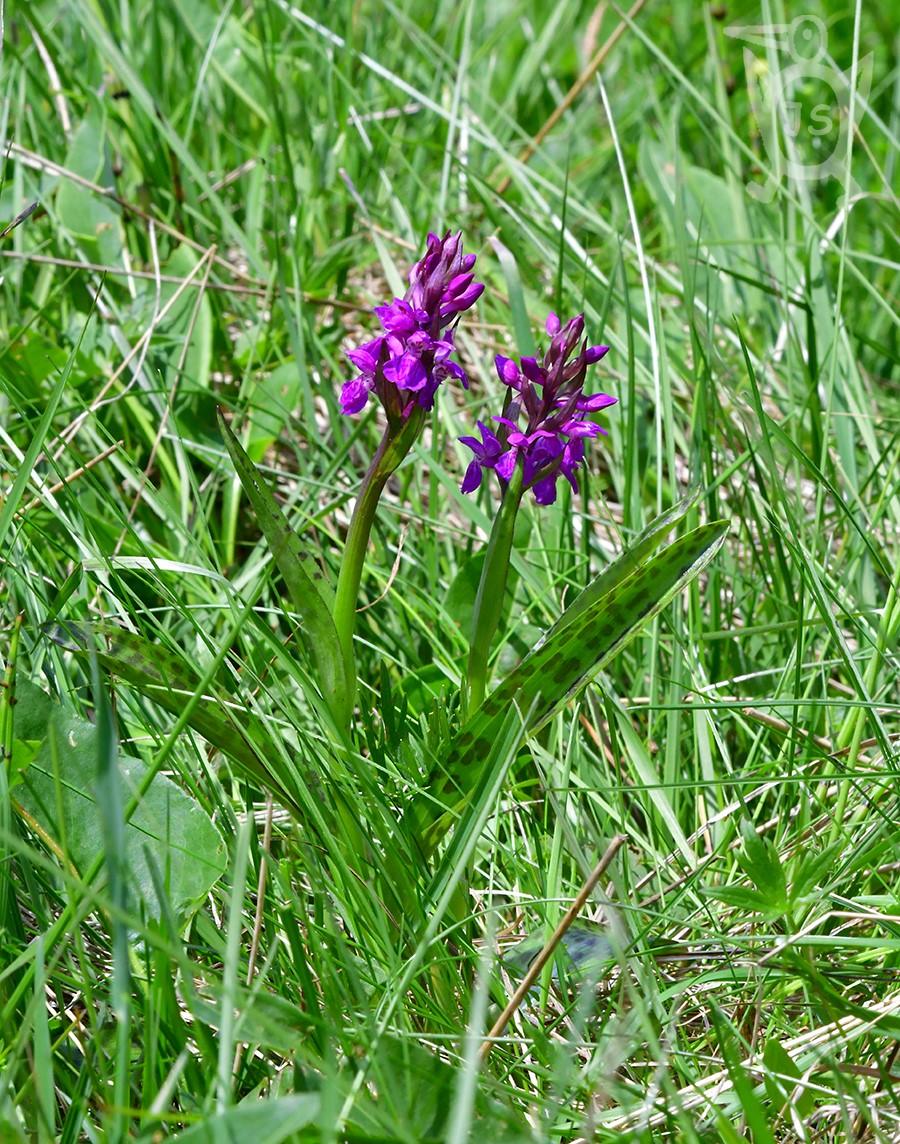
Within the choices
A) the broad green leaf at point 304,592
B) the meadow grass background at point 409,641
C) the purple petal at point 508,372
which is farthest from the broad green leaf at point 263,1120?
the purple petal at point 508,372

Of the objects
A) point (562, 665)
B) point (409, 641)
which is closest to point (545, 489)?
point (562, 665)

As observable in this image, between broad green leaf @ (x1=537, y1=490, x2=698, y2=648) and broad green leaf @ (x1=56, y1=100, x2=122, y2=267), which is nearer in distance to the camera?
broad green leaf @ (x1=537, y1=490, x2=698, y2=648)

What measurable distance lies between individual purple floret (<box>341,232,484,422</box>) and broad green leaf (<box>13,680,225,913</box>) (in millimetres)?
606

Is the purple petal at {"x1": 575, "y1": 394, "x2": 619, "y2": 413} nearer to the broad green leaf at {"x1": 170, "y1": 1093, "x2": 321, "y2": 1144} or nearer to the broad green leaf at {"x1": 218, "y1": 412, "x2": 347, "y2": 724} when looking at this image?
the broad green leaf at {"x1": 218, "y1": 412, "x2": 347, "y2": 724}

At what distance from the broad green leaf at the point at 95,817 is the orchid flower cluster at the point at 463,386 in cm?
30

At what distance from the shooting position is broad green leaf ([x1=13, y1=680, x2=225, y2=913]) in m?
1.36

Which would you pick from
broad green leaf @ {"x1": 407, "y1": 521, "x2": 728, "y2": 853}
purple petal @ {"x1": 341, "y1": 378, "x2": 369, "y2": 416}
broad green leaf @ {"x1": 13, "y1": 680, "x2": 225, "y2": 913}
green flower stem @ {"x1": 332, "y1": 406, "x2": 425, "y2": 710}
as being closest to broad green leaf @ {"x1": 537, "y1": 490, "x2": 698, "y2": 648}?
broad green leaf @ {"x1": 407, "y1": 521, "x2": 728, "y2": 853}

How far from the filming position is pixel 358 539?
4.50 ft

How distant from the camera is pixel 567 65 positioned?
442 cm

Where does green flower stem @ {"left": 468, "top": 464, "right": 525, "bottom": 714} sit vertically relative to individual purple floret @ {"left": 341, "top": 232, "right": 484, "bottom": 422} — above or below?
below

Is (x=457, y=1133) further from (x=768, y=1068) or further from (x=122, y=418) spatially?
(x=122, y=418)

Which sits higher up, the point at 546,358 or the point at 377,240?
the point at 546,358

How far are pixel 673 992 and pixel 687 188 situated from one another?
8.85 feet

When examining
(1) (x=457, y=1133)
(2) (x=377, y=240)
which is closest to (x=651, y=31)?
(2) (x=377, y=240)
